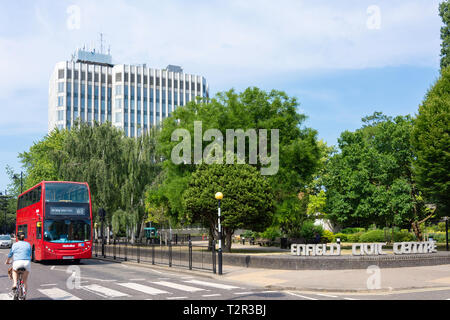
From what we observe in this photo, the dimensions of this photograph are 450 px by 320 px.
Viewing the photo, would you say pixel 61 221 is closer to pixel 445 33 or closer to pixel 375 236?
pixel 375 236

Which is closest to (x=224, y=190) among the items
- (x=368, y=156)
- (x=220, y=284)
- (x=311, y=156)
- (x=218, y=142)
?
(x=218, y=142)

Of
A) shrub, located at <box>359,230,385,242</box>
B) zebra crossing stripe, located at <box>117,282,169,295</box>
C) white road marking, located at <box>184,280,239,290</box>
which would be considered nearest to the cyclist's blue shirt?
zebra crossing stripe, located at <box>117,282,169,295</box>

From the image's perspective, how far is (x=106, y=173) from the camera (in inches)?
1746

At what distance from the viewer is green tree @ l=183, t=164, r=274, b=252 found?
97.6 feet

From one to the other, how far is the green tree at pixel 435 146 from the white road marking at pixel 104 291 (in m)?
25.7

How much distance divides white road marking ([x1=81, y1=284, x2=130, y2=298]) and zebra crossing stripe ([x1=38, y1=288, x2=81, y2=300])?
0.87 meters

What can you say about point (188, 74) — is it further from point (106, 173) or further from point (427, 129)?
point (427, 129)

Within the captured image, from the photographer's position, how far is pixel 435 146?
33.5 metres

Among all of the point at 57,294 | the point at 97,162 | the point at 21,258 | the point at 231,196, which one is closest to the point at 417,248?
the point at 231,196

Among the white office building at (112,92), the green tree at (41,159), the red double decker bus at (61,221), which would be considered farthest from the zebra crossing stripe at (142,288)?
the white office building at (112,92)

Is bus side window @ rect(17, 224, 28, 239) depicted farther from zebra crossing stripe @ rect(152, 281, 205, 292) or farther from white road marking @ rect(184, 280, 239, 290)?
white road marking @ rect(184, 280, 239, 290)

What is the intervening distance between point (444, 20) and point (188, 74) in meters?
93.6

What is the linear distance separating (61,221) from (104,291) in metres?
13.3

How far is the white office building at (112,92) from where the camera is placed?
398 feet
